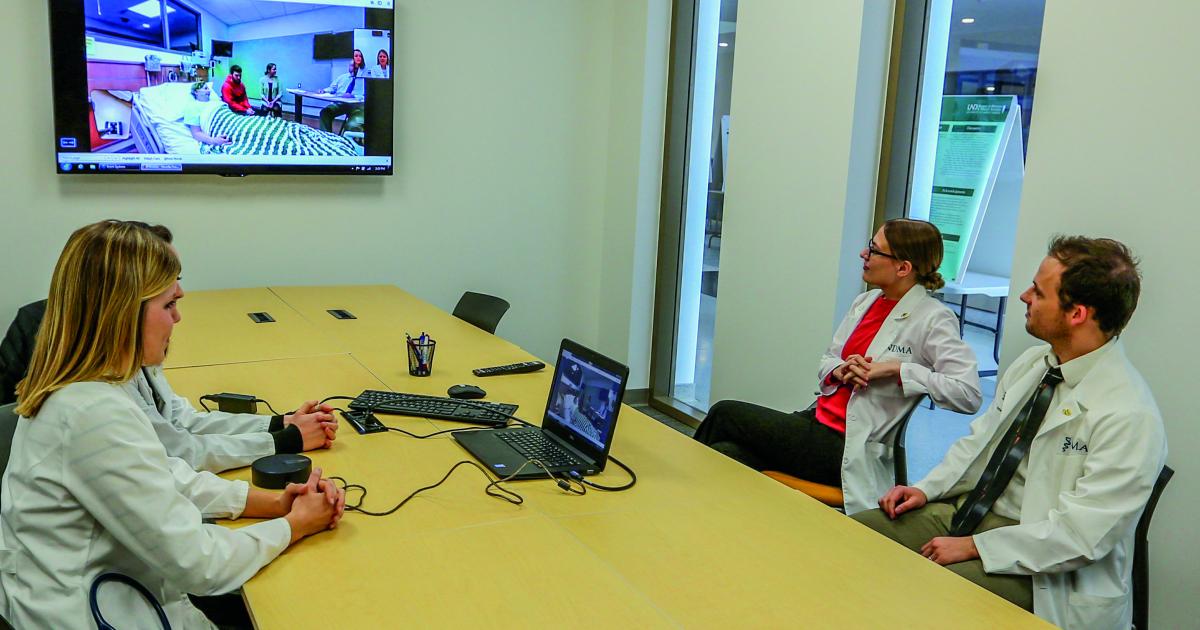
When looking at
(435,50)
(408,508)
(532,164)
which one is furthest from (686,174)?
(408,508)

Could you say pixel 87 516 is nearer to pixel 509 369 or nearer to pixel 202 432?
pixel 202 432

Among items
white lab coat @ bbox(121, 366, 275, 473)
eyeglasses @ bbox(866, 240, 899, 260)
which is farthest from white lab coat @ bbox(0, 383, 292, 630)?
eyeglasses @ bbox(866, 240, 899, 260)

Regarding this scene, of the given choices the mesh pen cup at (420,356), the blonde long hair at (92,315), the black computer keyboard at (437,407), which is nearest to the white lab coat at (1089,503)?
the black computer keyboard at (437,407)

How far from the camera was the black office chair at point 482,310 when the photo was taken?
4270 mm

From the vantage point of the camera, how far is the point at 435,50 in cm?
543

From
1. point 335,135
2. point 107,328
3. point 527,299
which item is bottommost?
point 527,299

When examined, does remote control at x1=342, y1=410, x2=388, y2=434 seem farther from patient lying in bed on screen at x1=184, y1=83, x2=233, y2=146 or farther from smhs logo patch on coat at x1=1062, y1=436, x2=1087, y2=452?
patient lying in bed on screen at x1=184, y1=83, x2=233, y2=146

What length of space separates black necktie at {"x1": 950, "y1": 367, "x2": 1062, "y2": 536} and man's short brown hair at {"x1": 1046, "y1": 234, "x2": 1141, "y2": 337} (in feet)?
0.63

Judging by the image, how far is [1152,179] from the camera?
276 cm

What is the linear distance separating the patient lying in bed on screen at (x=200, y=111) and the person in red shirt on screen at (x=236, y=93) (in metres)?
0.06

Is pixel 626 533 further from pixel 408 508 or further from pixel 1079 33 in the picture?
pixel 1079 33

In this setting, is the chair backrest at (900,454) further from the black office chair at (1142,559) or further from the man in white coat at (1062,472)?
the black office chair at (1142,559)

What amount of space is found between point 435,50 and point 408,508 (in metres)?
3.91

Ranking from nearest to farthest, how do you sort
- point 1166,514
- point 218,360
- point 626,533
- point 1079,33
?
point 626,533
point 1166,514
point 1079,33
point 218,360
